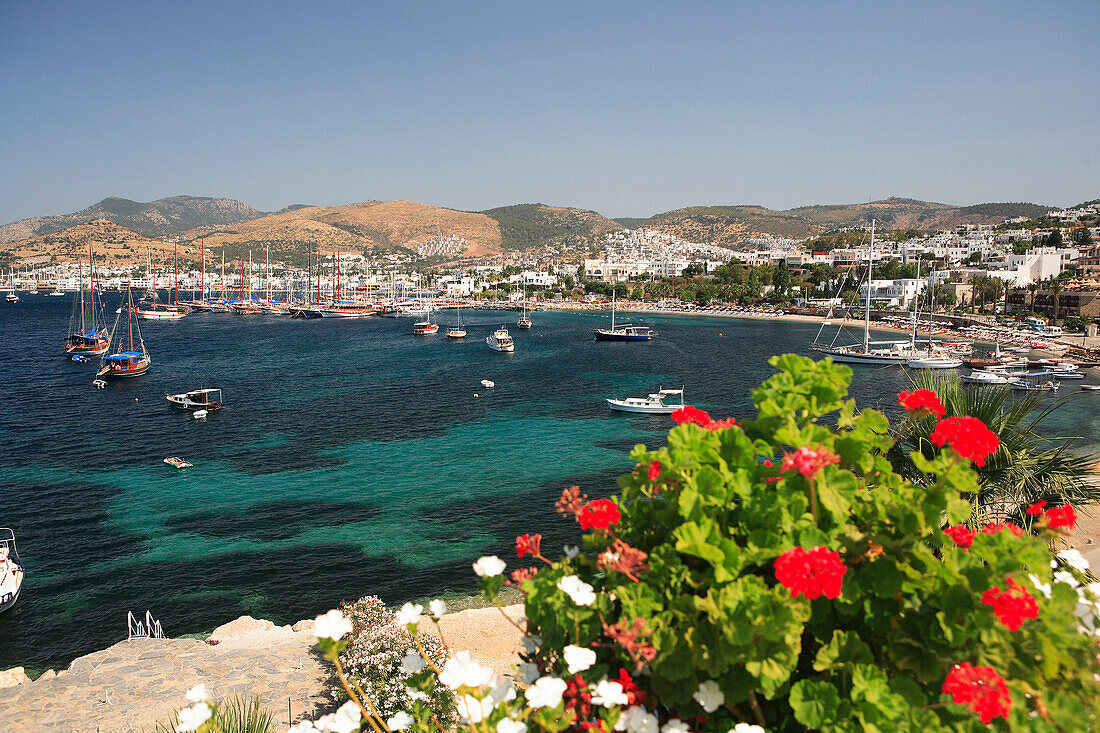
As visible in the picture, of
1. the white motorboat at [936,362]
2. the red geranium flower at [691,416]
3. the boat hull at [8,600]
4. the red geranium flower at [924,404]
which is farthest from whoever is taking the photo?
the white motorboat at [936,362]

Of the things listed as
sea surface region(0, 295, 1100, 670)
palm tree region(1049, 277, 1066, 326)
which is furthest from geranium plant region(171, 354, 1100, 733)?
palm tree region(1049, 277, 1066, 326)

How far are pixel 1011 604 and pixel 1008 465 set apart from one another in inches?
154

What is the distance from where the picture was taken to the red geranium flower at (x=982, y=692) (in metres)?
1.99

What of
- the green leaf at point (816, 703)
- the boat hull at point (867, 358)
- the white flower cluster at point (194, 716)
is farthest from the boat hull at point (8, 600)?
the boat hull at point (867, 358)

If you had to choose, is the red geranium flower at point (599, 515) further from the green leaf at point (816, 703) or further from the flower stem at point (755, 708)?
the green leaf at point (816, 703)

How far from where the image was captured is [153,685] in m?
8.29

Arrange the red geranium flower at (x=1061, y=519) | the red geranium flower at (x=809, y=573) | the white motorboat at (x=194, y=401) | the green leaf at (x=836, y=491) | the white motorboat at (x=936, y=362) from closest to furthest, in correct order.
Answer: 1. the red geranium flower at (x=809, y=573)
2. the green leaf at (x=836, y=491)
3. the red geranium flower at (x=1061, y=519)
4. the white motorboat at (x=194, y=401)
5. the white motorboat at (x=936, y=362)

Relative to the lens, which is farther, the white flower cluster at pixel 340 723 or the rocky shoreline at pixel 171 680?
the rocky shoreline at pixel 171 680

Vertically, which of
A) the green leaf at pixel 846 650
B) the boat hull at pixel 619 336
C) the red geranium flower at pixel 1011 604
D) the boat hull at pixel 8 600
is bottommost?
the boat hull at pixel 8 600

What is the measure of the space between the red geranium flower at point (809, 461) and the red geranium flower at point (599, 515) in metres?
0.81

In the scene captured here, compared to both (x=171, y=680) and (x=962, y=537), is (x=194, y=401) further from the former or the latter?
(x=962, y=537)

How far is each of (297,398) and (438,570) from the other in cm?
2408

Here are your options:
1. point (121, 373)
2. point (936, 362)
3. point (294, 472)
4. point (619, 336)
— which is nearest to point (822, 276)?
point (619, 336)

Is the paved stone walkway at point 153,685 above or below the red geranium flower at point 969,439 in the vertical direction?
below
